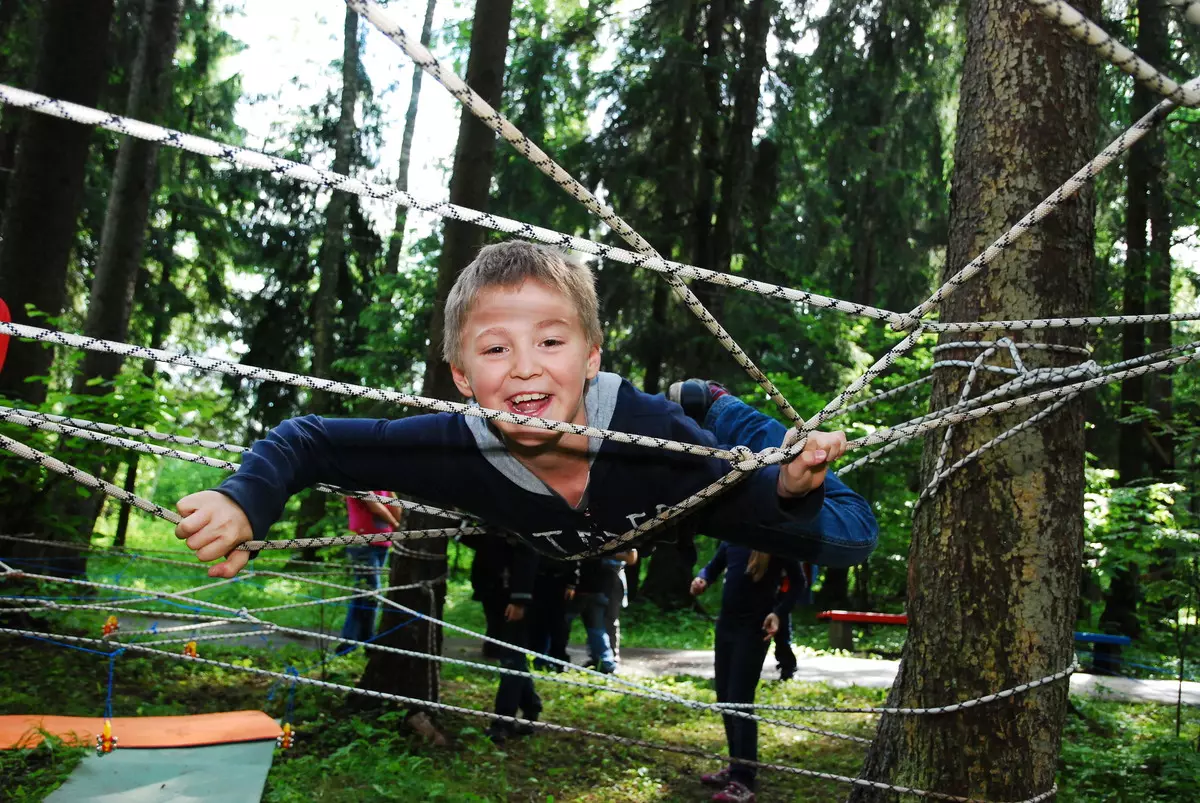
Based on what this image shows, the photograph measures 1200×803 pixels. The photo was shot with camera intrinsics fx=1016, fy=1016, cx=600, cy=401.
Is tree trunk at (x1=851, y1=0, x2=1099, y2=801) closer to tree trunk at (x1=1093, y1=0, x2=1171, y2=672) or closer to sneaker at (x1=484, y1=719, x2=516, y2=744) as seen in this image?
sneaker at (x1=484, y1=719, x2=516, y2=744)

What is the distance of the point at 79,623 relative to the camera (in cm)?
762

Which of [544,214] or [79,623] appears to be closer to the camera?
[79,623]

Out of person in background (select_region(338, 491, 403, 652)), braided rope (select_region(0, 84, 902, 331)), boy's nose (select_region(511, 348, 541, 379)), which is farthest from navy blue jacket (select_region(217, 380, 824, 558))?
person in background (select_region(338, 491, 403, 652))

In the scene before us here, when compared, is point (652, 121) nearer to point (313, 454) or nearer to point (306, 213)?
point (306, 213)

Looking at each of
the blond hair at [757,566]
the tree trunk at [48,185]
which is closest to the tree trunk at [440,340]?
the blond hair at [757,566]

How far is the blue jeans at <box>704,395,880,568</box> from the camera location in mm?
2197

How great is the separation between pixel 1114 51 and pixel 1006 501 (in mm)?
1619

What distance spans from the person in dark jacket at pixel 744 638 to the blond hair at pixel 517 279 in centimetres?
224

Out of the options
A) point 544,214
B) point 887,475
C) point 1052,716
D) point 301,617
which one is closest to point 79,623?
point 301,617

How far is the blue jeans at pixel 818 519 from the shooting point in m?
2.20

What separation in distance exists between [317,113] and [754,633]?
13.3 meters

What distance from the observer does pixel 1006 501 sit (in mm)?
2609

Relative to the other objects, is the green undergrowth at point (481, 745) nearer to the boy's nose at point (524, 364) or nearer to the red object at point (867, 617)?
the red object at point (867, 617)

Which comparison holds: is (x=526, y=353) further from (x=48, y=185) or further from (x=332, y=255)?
(x=332, y=255)
